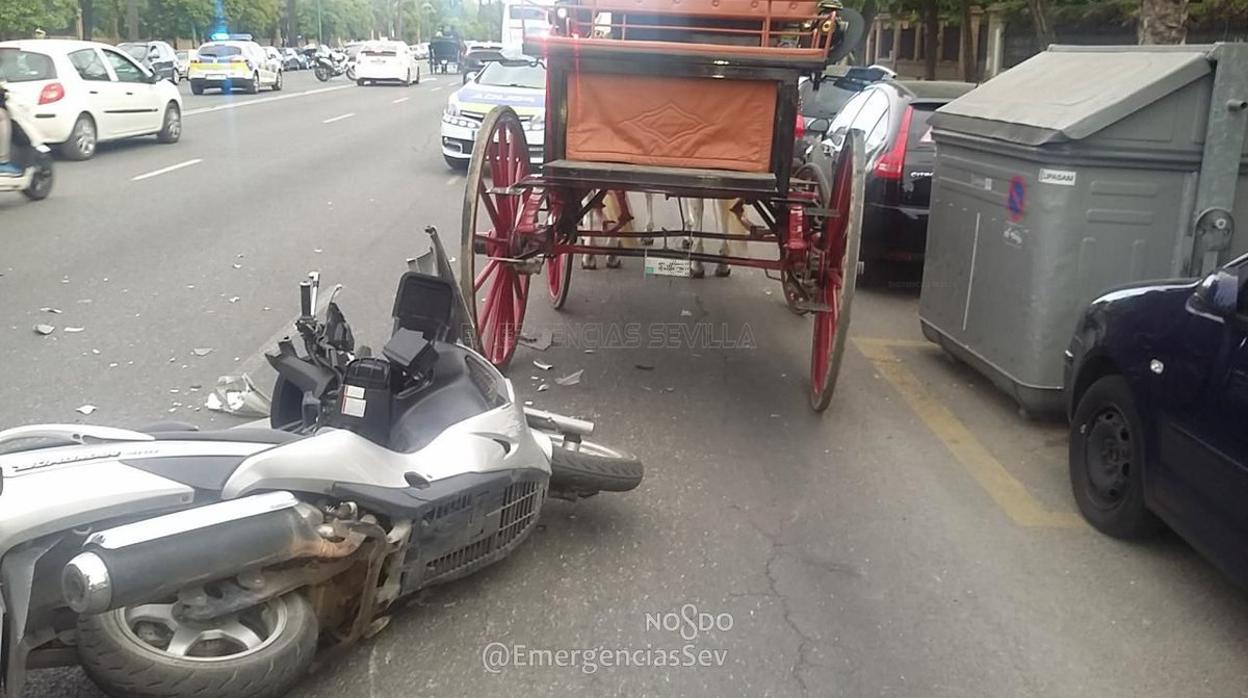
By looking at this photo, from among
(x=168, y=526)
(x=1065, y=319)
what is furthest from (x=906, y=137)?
(x=168, y=526)

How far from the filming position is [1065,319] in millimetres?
5801

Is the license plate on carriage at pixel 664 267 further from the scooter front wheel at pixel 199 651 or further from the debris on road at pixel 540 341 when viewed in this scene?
the scooter front wheel at pixel 199 651

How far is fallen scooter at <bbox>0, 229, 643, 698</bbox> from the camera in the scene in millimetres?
2752

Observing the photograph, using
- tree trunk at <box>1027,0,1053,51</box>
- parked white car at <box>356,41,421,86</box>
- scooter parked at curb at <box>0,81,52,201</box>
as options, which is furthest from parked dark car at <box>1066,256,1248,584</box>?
parked white car at <box>356,41,421,86</box>


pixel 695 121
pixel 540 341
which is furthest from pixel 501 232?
pixel 695 121

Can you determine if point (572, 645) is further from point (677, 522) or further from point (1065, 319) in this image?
point (1065, 319)

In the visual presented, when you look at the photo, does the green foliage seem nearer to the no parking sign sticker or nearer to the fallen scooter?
the no parking sign sticker

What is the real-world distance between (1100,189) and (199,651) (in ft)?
15.5

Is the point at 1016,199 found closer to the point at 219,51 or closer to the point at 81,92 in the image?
the point at 81,92

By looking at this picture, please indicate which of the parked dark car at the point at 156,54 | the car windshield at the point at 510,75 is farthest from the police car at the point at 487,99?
the parked dark car at the point at 156,54

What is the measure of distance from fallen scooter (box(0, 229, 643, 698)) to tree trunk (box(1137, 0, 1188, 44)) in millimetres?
10923

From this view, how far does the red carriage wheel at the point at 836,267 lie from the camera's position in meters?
5.54

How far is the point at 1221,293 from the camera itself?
12.9ft

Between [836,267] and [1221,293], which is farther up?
[1221,293]
